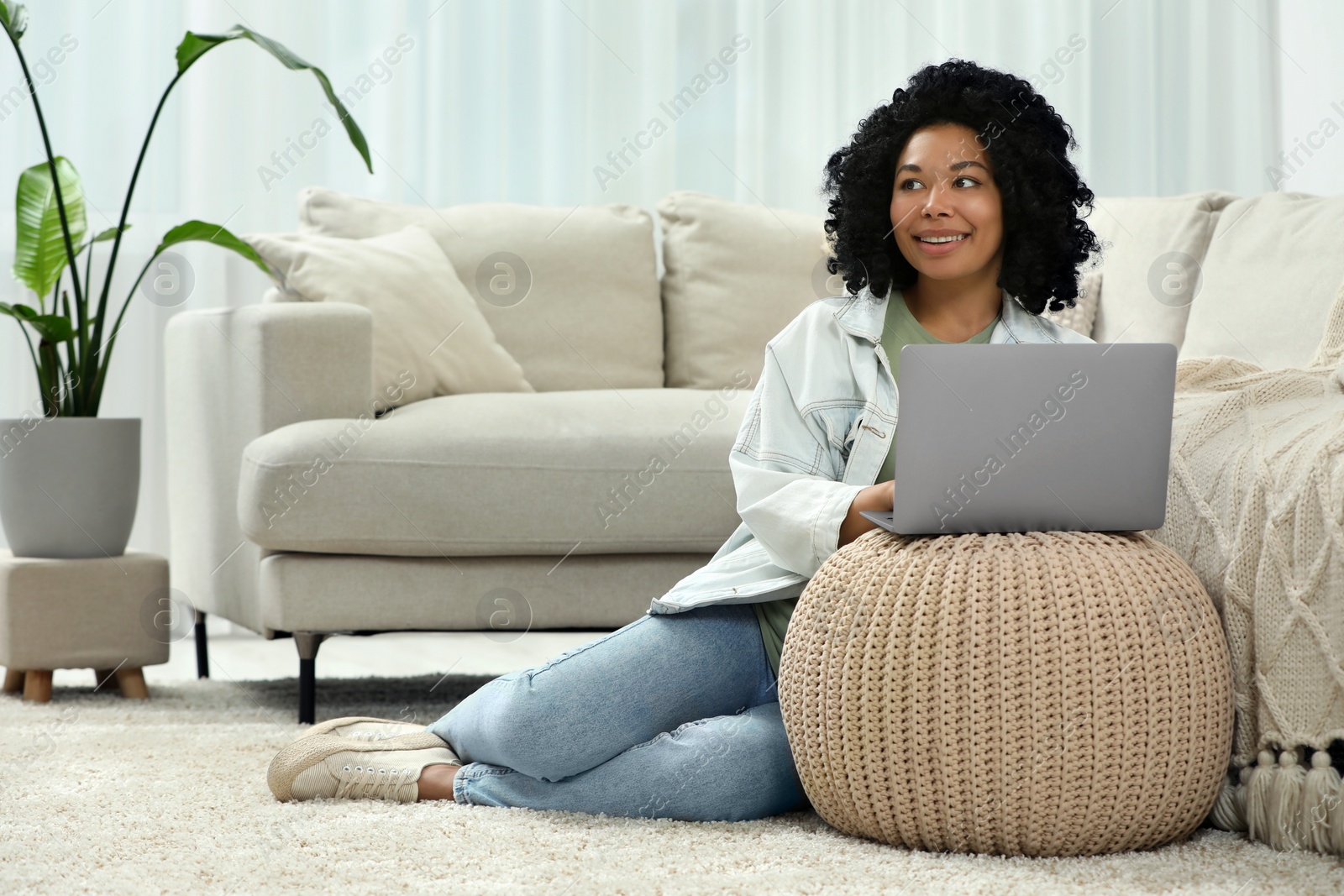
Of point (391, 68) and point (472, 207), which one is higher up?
point (391, 68)

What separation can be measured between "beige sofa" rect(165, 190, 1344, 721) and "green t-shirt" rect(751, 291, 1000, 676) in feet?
1.62

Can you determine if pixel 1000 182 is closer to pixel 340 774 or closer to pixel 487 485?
pixel 487 485

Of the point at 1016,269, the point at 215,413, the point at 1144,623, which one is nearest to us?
the point at 1144,623

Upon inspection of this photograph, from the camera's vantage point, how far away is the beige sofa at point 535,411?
1.73 m

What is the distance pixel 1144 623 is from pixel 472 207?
178 centimetres

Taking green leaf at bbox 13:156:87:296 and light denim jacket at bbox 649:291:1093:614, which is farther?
green leaf at bbox 13:156:87:296

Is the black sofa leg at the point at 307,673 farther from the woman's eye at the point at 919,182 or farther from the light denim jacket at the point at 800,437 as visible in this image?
the woman's eye at the point at 919,182

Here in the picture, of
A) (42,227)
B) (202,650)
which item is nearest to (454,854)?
(202,650)

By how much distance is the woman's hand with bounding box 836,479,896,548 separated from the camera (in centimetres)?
113

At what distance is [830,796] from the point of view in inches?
43.3

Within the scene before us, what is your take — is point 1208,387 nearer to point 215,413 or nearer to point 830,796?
point 830,796

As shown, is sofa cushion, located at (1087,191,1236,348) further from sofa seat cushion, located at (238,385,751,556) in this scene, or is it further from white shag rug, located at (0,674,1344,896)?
white shag rug, located at (0,674,1344,896)

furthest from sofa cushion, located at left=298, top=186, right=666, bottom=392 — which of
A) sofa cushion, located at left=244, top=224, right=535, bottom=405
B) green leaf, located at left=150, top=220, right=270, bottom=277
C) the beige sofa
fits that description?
green leaf, located at left=150, top=220, right=270, bottom=277

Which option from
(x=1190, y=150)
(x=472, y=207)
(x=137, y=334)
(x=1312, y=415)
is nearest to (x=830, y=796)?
(x=1312, y=415)
